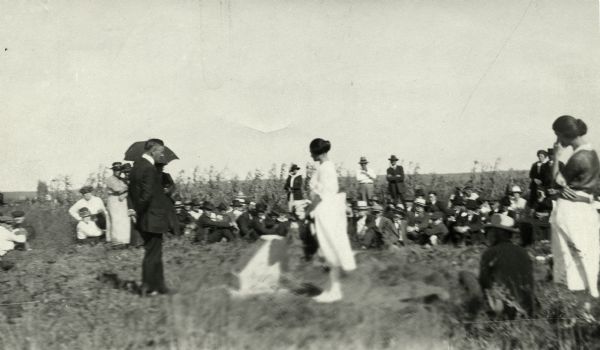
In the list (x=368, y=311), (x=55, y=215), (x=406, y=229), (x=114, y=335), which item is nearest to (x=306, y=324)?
(x=368, y=311)

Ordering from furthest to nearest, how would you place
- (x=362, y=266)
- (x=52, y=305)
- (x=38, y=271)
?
(x=38, y=271) < (x=362, y=266) < (x=52, y=305)

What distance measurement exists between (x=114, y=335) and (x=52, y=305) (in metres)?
1.73

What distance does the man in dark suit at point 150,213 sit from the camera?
26.5ft

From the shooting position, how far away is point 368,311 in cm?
693

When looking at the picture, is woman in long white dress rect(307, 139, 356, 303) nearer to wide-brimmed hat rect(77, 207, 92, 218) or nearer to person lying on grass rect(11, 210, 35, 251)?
wide-brimmed hat rect(77, 207, 92, 218)

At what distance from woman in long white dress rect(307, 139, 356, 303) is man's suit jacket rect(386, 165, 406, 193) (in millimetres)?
8763

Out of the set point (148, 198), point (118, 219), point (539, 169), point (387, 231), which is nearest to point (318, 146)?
point (148, 198)

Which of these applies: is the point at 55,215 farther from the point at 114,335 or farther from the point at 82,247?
the point at 114,335

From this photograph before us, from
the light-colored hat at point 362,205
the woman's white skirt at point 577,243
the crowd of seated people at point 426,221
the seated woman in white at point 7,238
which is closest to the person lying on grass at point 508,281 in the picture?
the woman's white skirt at point 577,243

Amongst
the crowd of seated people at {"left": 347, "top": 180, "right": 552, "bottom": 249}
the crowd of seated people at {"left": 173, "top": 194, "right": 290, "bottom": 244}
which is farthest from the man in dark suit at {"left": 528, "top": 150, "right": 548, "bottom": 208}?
the crowd of seated people at {"left": 173, "top": 194, "right": 290, "bottom": 244}

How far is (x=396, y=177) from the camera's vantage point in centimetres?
1620

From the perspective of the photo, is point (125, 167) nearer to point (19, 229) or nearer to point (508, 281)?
point (19, 229)

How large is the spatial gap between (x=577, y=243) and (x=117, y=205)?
8.66 metres

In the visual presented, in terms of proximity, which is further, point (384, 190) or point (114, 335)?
point (384, 190)
